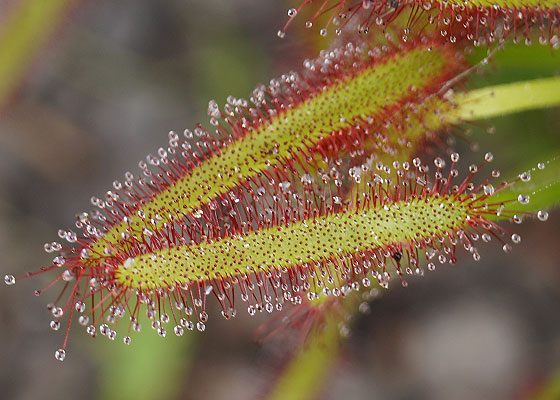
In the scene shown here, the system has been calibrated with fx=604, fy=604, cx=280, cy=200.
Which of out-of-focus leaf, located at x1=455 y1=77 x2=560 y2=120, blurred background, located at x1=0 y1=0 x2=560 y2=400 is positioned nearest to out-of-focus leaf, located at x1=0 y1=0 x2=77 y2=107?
blurred background, located at x1=0 y1=0 x2=560 y2=400

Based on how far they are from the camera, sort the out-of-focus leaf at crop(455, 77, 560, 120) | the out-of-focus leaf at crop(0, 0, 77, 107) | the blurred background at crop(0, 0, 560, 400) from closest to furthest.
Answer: the out-of-focus leaf at crop(455, 77, 560, 120) < the out-of-focus leaf at crop(0, 0, 77, 107) < the blurred background at crop(0, 0, 560, 400)

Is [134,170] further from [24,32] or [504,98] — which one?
[504,98]

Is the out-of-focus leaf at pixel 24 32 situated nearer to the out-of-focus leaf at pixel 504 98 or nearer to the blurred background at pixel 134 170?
the blurred background at pixel 134 170

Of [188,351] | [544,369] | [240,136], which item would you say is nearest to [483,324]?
[544,369]

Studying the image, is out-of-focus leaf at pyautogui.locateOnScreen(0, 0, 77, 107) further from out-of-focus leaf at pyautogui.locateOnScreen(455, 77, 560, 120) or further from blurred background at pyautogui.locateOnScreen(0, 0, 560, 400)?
out-of-focus leaf at pyautogui.locateOnScreen(455, 77, 560, 120)

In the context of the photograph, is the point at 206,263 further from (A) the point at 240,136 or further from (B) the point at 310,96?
(B) the point at 310,96

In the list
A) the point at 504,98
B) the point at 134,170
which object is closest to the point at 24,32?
the point at 134,170

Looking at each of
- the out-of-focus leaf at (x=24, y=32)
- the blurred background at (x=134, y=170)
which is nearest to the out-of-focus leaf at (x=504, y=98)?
the blurred background at (x=134, y=170)

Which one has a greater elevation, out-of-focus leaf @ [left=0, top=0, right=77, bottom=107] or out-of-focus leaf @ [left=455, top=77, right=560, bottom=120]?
out-of-focus leaf @ [left=0, top=0, right=77, bottom=107]
